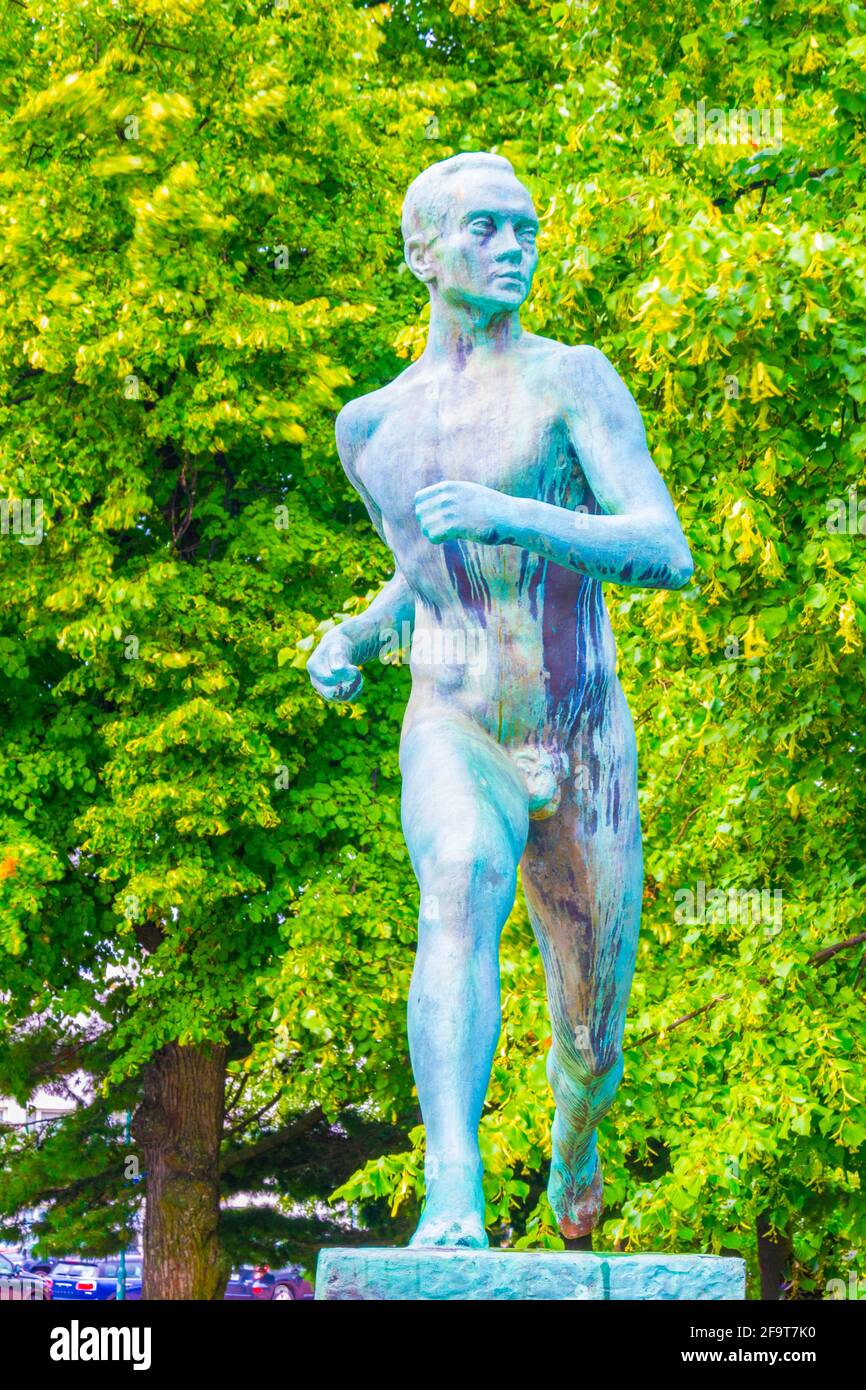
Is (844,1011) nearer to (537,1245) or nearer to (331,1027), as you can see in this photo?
(537,1245)

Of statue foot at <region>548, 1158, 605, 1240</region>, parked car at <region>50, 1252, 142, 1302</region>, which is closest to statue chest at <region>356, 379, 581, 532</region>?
statue foot at <region>548, 1158, 605, 1240</region>

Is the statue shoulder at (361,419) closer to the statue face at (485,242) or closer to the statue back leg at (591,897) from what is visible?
the statue face at (485,242)

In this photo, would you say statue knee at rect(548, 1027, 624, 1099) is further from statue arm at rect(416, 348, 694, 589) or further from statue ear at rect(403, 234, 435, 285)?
statue ear at rect(403, 234, 435, 285)

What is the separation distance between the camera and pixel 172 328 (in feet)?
50.7

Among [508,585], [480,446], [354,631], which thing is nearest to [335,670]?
[354,631]

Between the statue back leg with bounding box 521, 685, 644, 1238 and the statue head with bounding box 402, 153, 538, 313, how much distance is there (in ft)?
3.33

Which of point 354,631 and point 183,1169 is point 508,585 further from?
point 183,1169

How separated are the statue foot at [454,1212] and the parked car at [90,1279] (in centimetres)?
2880

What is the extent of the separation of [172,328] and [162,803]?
352cm

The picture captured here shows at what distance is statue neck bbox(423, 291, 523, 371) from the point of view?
503 cm

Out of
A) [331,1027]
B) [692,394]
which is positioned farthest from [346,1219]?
[692,394]

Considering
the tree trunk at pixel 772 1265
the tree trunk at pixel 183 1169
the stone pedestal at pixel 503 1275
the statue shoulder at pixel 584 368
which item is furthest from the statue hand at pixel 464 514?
the tree trunk at pixel 183 1169

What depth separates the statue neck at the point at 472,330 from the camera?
5027mm

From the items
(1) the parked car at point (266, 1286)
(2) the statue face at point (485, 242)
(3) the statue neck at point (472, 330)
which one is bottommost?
(1) the parked car at point (266, 1286)
